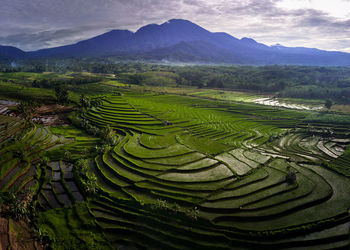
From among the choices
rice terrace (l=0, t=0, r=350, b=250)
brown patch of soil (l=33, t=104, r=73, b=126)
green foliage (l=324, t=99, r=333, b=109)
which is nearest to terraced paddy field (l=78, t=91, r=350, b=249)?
rice terrace (l=0, t=0, r=350, b=250)

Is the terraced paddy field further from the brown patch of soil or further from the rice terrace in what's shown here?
the brown patch of soil

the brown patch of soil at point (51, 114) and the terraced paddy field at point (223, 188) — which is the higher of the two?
the brown patch of soil at point (51, 114)

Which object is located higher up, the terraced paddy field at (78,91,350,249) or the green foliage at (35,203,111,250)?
the terraced paddy field at (78,91,350,249)

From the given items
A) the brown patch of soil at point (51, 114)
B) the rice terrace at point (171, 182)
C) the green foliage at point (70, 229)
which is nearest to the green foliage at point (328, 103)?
the rice terrace at point (171, 182)

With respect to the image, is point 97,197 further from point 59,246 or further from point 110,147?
point 110,147

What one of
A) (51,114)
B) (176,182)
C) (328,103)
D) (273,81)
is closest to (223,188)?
(176,182)

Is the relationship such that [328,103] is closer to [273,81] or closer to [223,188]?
[273,81]

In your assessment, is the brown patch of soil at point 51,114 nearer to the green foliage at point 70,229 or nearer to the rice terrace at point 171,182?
the rice terrace at point 171,182

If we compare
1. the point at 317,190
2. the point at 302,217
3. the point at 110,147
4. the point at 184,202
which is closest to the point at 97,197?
the point at 184,202
